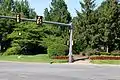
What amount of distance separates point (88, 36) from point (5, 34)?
20.1 meters

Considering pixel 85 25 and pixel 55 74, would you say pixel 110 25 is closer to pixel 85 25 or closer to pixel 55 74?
pixel 85 25

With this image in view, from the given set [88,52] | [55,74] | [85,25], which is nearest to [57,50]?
[88,52]

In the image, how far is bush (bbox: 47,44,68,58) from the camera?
170 ft

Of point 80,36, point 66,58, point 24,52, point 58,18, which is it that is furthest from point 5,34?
point 66,58

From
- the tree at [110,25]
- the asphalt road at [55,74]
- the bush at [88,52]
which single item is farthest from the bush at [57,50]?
the asphalt road at [55,74]

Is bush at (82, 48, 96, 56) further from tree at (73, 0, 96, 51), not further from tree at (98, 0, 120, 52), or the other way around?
tree at (98, 0, 120, 52)

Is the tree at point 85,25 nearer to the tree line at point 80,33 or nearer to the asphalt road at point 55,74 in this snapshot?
the tree line at point 80,33

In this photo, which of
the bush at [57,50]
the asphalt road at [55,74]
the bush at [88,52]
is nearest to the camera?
the asphalt road at [55,74]

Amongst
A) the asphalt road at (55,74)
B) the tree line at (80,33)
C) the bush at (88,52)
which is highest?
the tree line at (80,33)

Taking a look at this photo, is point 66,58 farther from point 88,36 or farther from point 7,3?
point 7,3

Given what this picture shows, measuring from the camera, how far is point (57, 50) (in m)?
52.1

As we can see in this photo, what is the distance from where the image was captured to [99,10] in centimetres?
5988

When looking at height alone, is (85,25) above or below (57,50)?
above

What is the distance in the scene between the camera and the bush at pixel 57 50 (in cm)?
5172
